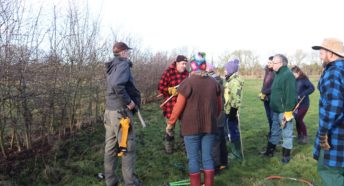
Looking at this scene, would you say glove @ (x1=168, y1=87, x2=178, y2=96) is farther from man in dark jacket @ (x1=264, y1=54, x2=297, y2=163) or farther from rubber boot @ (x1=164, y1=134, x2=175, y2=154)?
man in dark jacket @ (x1=264, y1=54, x2=297, y2=163)

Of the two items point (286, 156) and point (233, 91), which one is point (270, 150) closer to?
point (286, 156)

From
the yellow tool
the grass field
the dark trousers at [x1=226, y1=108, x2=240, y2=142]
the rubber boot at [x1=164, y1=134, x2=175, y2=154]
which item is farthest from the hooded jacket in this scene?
the dark trousers at [x1=226, y1=108, x2=240, y2=142]

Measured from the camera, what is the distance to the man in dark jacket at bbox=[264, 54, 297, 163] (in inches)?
226

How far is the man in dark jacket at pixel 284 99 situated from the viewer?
5.74 m

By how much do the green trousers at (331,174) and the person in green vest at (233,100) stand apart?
2.51 m

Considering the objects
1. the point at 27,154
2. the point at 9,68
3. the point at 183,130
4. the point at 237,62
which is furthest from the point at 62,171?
the point at 237,62

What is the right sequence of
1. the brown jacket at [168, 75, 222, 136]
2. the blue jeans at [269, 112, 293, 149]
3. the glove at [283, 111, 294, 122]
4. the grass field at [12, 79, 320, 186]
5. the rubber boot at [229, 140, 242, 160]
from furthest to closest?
the rubber boot at [229, 140, 242, 160] < the blue jeans at [269, 112, 293, 149] < the glove at [283, 111, 294, 122] < the grass field at [12, 79, 320, 186] < the brown jacket at [168, 75, 222, 136]

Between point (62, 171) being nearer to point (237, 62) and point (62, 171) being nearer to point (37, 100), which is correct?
point (37, 100)

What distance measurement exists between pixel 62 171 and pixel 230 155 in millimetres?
3088

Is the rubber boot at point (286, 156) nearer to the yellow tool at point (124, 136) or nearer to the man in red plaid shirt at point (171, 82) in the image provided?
the man in red plaid shirt at point (171, 82)

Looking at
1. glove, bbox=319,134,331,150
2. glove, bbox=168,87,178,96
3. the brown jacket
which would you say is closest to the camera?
glove, bbox=319,134,331,150

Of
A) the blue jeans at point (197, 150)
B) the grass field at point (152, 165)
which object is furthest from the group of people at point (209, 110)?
the grass field at point (152, 165)

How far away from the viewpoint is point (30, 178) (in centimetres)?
502

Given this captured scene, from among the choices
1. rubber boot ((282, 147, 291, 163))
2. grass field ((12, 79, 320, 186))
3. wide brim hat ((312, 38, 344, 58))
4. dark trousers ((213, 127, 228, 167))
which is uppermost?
wide brim hat ((312, 38, 344, 58))
